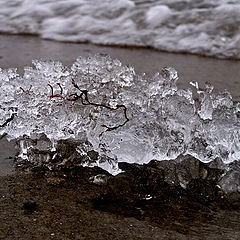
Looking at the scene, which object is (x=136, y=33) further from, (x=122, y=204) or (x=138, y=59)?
(x=122, y=204)

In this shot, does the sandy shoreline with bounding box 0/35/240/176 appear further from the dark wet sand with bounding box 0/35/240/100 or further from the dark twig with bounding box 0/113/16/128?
the dark twig with bounding box 0/113/16/128

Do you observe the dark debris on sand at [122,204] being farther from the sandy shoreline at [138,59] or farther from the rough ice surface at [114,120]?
the sandy shoreline at [138,59]

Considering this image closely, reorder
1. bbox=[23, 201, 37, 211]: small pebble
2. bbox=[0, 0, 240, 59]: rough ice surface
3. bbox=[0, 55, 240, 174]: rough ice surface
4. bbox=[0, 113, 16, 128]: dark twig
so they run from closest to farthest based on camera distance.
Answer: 1. bbox=[23, 201, 37, 211]: small pebble
2. bbox=[0, 55, 240, 174]: rough ice surface
3. bbox=[0, 113, 16, 128]: dark twig
4. bbox=[0, 0, 240, 59]: rough ice surface

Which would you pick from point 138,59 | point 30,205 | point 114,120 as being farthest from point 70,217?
point 138,59

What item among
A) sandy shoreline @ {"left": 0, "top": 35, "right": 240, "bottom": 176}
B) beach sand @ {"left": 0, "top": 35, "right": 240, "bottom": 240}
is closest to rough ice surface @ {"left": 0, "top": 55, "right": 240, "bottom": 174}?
beach sand @ {"left": 0, "top": 35, "right": 240, "bottom": 240}

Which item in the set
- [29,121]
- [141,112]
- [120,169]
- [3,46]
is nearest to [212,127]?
[141,112]

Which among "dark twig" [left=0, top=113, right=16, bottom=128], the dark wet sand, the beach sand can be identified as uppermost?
the dark wet sand

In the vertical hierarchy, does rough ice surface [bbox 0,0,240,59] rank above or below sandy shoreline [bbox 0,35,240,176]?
above
